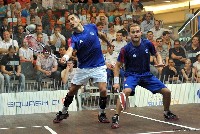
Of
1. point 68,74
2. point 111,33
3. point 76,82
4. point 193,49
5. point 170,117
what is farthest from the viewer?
point 111,33

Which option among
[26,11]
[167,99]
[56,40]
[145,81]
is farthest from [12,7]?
[167,99]

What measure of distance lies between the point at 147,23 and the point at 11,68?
462cm

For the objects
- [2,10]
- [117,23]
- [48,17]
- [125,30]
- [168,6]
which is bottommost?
[125,30]

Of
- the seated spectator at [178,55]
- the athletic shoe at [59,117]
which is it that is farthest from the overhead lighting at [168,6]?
the athletic shoe at [59,117]

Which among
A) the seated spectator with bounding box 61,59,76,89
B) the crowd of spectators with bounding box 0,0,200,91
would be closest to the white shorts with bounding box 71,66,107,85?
the crowd of spectators with bounding box 0,0,200,91

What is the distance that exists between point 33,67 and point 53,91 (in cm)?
79

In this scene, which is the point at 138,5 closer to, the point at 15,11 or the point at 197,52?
the point at 197,52

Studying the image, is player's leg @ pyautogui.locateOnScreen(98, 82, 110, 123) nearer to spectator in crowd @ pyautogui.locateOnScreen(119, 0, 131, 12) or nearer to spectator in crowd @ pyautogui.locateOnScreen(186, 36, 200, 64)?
spectator in crowd @ pyautogui.locateOnScreen(186, 36, 200, 64)

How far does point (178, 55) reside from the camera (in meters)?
11.3

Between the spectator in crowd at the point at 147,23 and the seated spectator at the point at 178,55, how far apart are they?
3.68 ft

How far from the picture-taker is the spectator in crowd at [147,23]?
40.7ft

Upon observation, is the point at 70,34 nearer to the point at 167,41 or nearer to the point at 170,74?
the point at 167,41

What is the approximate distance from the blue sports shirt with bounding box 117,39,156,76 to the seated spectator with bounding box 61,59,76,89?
11.1 feet

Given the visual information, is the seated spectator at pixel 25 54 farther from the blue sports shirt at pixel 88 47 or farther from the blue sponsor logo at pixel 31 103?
the blue sports shirt at pixel 88 47
